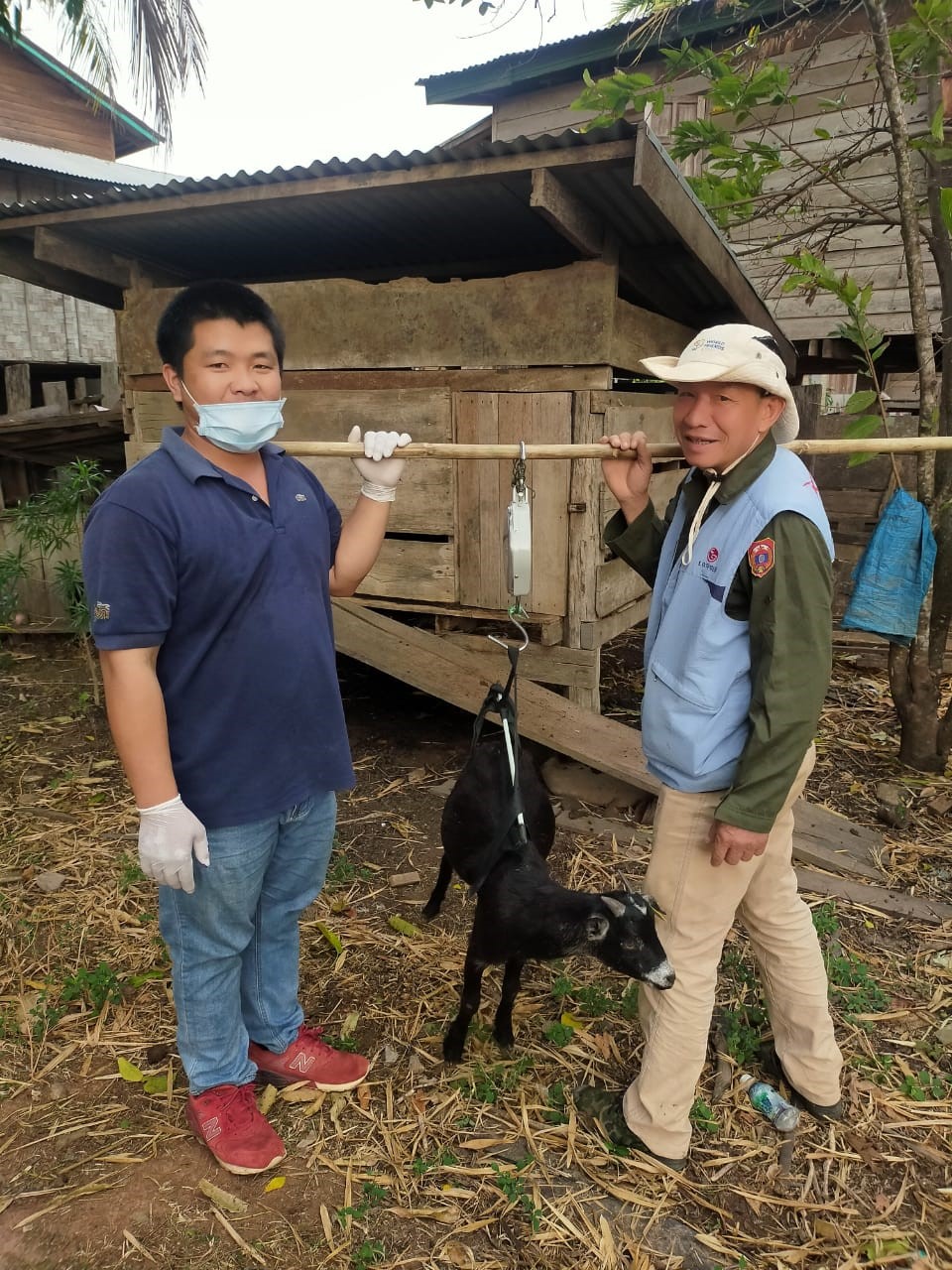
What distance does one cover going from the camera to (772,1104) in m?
2.75

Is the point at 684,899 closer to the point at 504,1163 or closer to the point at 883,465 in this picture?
the point at 504,1163

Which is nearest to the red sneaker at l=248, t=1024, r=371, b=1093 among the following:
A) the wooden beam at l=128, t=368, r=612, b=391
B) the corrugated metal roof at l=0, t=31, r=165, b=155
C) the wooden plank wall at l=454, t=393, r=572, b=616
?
the wooden plank wall at l=454, t=393, r=572, b=616

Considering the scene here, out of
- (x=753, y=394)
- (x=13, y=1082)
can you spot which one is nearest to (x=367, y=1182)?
(x=13, y=1082)

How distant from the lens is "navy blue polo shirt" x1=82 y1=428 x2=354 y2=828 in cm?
194

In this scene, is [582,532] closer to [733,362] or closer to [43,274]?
[733,362]

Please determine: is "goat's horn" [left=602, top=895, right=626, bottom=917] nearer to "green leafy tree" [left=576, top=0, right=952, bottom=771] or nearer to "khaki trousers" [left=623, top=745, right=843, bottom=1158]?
"khaki trousers" [left=623, top=745, right=843, bottom=1158]

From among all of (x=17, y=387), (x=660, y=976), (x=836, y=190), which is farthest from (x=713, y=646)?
(x=17, y=387)

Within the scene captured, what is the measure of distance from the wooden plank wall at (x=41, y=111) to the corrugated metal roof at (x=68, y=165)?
409 mm

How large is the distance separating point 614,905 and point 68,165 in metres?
14.7

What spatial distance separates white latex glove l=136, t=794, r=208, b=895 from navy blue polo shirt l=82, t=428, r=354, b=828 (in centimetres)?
12

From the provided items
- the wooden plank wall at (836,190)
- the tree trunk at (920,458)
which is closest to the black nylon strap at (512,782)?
the tree trunk at (920,458)

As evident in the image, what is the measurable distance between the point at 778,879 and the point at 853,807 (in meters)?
2.73

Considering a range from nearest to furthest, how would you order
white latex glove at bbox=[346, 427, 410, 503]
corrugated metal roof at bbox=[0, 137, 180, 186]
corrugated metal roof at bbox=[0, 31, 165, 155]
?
white latex glove at bbox=[346, 427, 410, 503]
corrugated metal roof at bbox=[0, 137, 180, 186]
corrugated metal roof at bbox=[0, 31, 165, 155]

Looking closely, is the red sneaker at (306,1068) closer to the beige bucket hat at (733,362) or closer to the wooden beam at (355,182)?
the beige bucket hat at (733,362)
